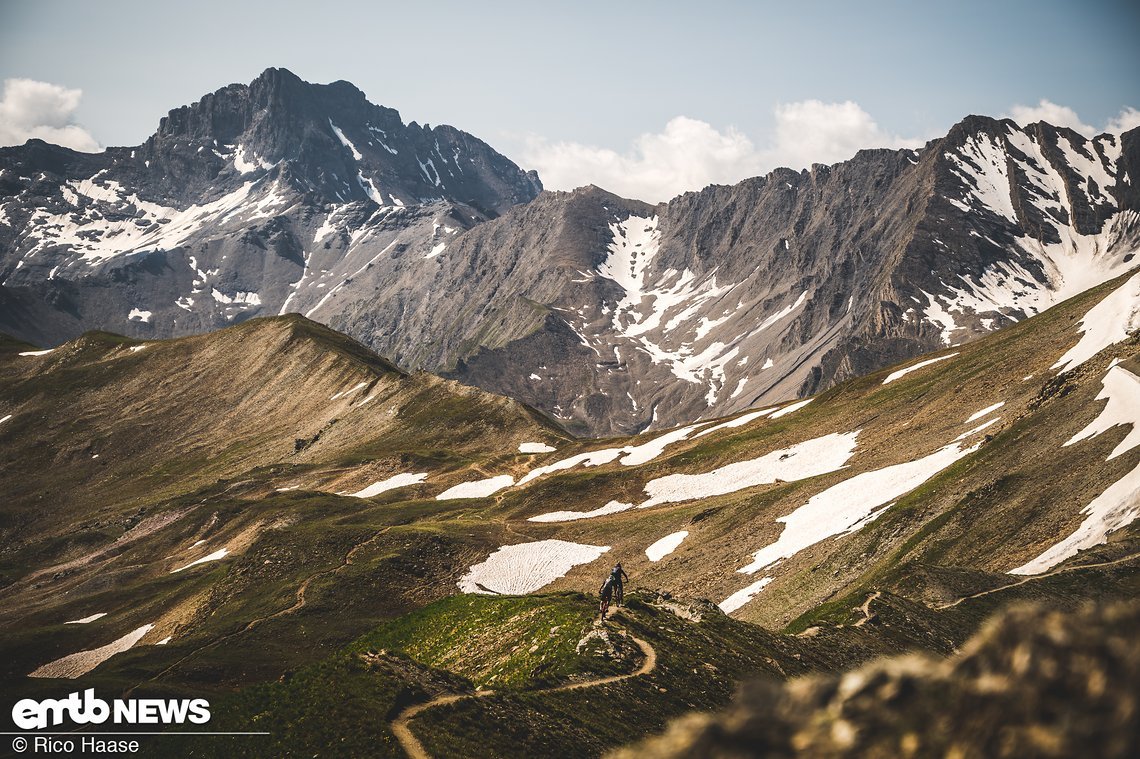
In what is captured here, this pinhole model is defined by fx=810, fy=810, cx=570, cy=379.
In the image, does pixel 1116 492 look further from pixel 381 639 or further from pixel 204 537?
pixel 204 537

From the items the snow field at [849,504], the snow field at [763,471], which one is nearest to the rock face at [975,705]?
the snow field at [849,504]

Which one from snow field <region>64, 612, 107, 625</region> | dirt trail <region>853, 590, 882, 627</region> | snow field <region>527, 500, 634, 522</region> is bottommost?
dirt trail <region>853, 590, 882, 627</region>

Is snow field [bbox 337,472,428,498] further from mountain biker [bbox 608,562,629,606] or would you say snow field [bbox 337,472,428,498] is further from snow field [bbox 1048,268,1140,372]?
mountain biker [bbox 608,562,629,606]

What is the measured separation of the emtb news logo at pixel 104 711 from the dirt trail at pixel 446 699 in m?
6.32

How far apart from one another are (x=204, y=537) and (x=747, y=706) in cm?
10603

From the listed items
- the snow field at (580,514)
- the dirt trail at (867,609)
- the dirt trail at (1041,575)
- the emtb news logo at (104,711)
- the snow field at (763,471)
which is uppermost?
the emtb news logo at (104,711)

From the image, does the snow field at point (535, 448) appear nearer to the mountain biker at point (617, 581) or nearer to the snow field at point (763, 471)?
the snow field at point (763, 471)

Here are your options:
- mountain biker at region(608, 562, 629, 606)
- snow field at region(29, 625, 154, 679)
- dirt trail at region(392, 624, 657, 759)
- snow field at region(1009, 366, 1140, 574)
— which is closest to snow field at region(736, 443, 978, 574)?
snow field at region(1009, 366, 1140, 574)

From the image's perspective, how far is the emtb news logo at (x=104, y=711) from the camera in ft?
84.4

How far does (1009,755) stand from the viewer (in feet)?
Result: 22.0

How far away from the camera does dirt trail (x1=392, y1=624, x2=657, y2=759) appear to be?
22469mm

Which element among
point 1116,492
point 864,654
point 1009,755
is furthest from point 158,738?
point 1116,492

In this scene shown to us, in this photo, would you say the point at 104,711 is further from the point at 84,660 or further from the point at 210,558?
the point at 210,558

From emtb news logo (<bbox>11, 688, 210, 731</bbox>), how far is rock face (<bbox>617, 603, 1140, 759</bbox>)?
2265 centimetres
